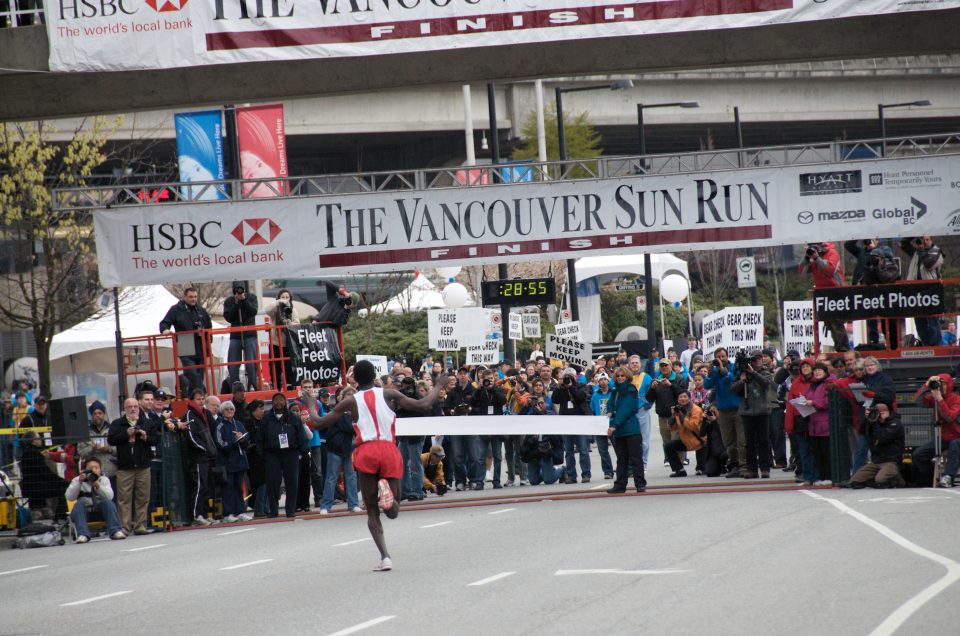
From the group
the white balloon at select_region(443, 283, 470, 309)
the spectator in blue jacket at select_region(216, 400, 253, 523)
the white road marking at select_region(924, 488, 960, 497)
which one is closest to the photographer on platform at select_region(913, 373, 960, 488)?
the white road marking at select_region(924, 488, 960, 497)

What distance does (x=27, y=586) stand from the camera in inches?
509

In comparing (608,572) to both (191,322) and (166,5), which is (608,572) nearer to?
(166,5)

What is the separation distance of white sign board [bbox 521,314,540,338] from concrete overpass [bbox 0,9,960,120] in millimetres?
18894

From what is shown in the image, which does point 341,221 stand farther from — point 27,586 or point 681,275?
point 681,275

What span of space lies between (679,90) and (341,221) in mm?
38765

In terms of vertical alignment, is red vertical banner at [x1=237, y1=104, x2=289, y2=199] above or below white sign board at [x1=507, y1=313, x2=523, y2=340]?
above

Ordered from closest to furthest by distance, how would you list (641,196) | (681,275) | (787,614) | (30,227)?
(787,614)
(641,196)
(30,227)
(681,275)

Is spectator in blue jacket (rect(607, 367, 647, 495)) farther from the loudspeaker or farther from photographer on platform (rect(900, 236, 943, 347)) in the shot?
the loudspeaker

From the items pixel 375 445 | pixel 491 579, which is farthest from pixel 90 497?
pixel 491 579

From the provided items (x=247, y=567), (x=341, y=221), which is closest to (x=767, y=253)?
(x=341, y=221)

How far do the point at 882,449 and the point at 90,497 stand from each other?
35.0ft

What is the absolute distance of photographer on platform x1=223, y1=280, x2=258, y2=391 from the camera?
20.7 meters

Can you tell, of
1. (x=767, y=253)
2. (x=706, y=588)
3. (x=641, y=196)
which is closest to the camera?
(x=706, y=588)

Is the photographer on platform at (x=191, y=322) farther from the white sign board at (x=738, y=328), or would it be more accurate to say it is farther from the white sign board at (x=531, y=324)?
the white sign board at (x=531, y=324)
